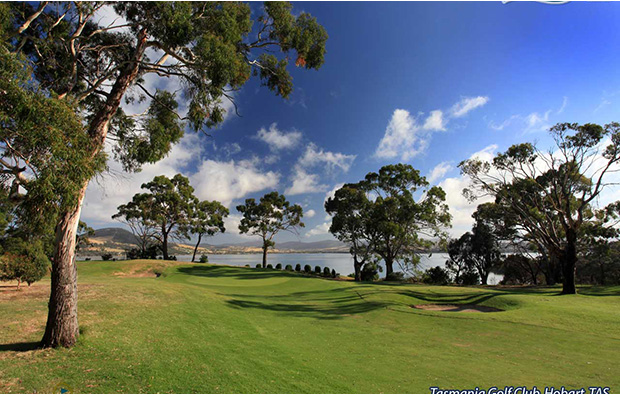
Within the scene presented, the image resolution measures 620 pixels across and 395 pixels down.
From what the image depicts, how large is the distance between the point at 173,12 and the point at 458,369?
1085 cm

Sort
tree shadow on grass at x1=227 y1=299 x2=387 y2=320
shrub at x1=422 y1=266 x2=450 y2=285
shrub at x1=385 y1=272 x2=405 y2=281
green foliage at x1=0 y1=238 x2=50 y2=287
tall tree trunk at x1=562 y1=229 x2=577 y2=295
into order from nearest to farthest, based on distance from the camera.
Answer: green foliage at x1=0 y1=238 x2=50 y2=287
tree shadow on grass at x1=227 y1=299 x2=387 y2=320
tall tree trunk at x1=562 y1=229 x2=577 y2=295
shrub at x1=385 y1=272 x2=405 y2=281
shrub at x1=422 y1=266 x2=450 y2=285

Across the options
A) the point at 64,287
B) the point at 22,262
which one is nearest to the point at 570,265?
the point at 64,287

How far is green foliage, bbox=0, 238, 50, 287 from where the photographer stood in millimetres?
11783

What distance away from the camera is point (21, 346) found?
20.0 ft

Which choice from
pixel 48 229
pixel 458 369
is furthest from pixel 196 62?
pixel 458 369

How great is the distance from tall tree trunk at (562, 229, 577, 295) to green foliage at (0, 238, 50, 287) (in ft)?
95.0

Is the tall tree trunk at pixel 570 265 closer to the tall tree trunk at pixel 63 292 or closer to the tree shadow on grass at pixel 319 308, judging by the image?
the tree shadow on grass at pixel 319 308

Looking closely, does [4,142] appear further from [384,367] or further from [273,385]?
[384,367]

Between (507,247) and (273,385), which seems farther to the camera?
(507,247)

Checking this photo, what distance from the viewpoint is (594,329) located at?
9016mm

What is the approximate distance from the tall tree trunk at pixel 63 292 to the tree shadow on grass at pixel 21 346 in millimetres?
167

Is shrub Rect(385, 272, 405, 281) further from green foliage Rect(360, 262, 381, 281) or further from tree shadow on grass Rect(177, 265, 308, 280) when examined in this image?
tree shadow on grass Rect(177, 265, 308, 280)

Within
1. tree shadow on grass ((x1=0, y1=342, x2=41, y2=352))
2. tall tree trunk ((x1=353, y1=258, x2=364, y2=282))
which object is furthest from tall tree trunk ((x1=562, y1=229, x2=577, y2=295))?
tree shadow on grass ((x1=0, y1=342, x2=41, y2=352))

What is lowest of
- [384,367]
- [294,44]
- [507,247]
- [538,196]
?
[384,367]
